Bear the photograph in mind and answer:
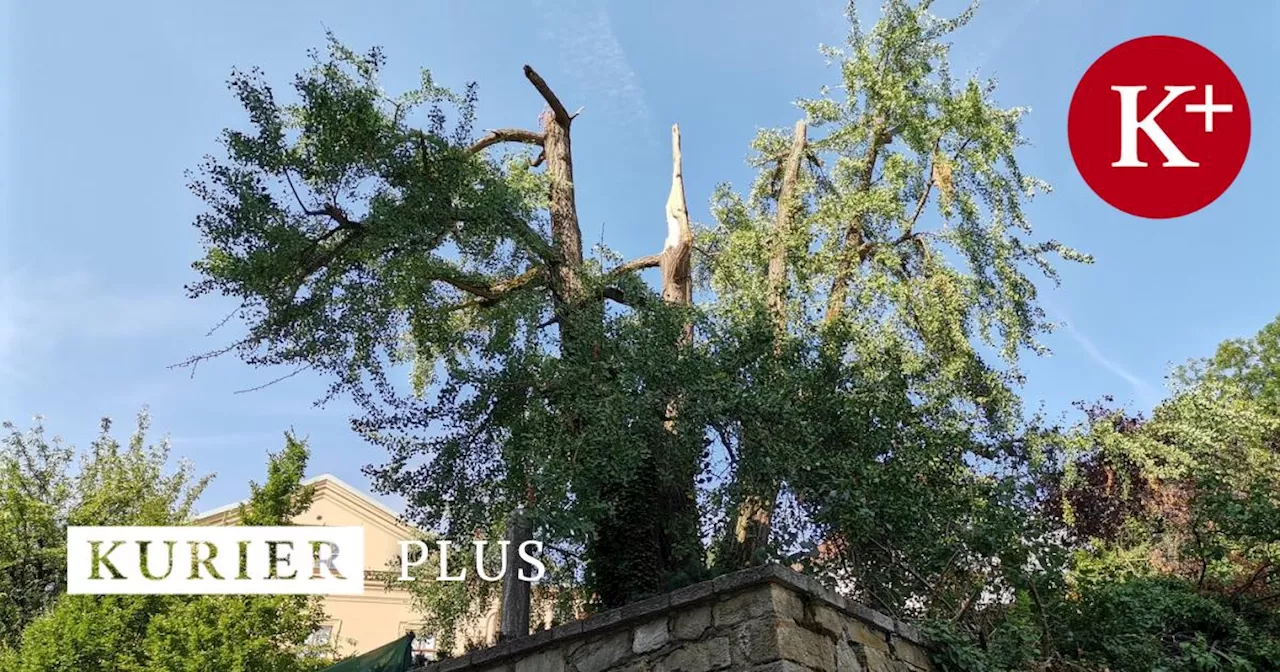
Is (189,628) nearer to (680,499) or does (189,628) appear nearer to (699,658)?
(680,499)

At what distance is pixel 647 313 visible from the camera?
816 centimetres

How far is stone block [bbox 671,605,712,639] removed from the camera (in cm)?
406

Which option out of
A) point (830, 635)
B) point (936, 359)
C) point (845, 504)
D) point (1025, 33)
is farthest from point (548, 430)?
point (1025, 33)

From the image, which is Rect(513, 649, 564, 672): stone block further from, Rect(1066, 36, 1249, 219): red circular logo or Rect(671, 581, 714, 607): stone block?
Rect(1066, 36, 1249, 219): red circular logo

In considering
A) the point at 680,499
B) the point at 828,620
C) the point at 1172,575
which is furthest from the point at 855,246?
→ the point at 828,620

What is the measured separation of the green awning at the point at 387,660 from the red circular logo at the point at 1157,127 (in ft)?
23.3

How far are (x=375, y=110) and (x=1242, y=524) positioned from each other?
783 centimetres

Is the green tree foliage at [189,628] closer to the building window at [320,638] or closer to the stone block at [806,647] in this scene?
the building window at [320,638]

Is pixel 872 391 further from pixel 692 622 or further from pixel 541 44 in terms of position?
pixel 541 44

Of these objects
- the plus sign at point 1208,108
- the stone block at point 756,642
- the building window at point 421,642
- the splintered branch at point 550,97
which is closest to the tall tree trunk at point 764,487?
the stone block at point 756,642

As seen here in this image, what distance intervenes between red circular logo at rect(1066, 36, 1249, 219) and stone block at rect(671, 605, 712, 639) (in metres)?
6.28

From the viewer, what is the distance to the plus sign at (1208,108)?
848cm

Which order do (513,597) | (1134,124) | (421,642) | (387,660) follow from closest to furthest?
1. (387,660)
2. (1134,124)
3. (513,597)
4. (421,642)

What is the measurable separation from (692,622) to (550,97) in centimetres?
823
